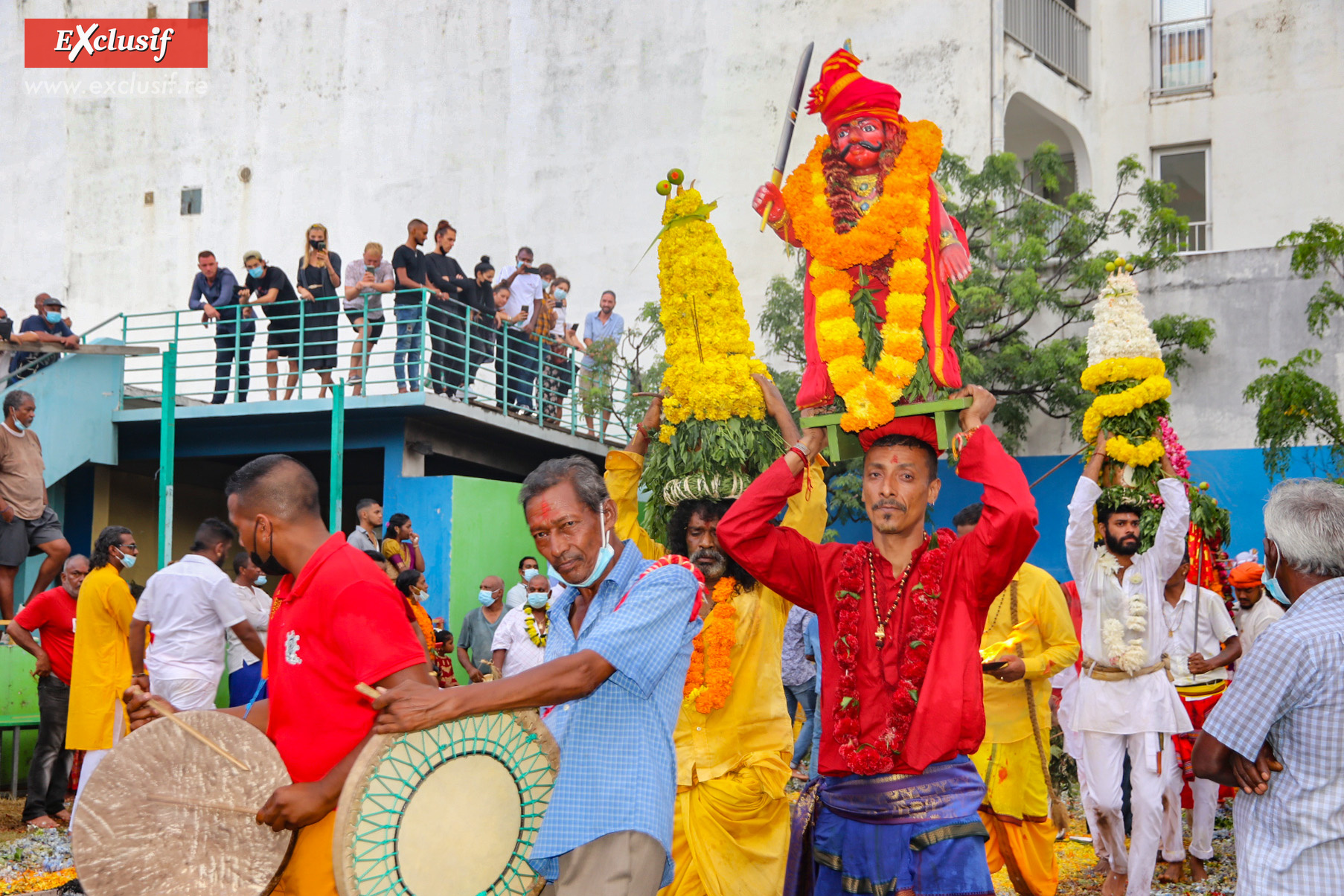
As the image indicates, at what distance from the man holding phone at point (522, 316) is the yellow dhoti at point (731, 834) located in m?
12.3

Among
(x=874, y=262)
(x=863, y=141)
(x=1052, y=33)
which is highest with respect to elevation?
(x=1052, y=33)

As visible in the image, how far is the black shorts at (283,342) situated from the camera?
16922 millimetres

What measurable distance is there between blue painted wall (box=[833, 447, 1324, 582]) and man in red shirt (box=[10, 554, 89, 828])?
1001 centimetres

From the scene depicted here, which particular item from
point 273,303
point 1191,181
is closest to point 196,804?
point 273,303

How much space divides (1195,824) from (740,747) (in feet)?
13.6

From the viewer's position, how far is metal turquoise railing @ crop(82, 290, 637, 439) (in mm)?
16344

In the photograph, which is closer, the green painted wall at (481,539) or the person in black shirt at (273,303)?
the green painted wall at (481,539)

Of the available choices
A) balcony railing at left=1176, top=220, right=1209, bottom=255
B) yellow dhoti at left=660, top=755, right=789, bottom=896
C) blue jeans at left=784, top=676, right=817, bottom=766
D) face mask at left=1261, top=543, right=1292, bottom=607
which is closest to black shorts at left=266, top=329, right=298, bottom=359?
blue jeans at left=784, top=676, right=817, bottom=766

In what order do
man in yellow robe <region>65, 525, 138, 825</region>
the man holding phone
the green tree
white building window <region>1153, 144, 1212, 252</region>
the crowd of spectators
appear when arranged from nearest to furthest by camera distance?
man in yellow robe <region>65, 525, 138, 825</region> < the green tree < the crowd of spectators < the man holding phone < white building window <region>1153, 144, 1212, 252</region>

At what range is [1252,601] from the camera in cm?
1045

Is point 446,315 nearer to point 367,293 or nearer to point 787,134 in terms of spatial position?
point 367,293

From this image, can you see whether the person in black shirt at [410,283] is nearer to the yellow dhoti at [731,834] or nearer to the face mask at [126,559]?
the face mask at [126,559]

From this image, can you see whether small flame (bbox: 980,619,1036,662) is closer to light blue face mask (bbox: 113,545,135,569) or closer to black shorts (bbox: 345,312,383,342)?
light blue face mask (bbox: 113,545,135,569)

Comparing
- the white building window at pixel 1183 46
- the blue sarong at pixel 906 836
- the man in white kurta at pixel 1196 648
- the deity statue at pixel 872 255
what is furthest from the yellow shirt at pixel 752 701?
the white building window at pixel 1183 46
